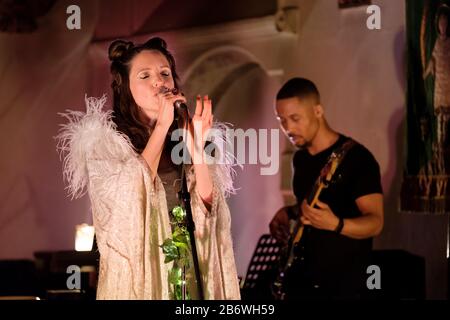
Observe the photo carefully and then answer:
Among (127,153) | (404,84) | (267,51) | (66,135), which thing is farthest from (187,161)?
(404,84)

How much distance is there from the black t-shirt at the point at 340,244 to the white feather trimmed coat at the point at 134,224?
65 centimetres

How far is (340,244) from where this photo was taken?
16.3 feet

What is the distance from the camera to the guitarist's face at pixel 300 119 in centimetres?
513

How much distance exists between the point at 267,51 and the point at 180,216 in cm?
142

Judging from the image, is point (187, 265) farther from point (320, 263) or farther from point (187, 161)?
point (320, 263)

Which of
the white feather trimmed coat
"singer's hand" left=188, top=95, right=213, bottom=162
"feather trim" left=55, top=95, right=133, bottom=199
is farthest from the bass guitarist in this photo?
"feather trim" left=55, top=95, right=133, bottom=199

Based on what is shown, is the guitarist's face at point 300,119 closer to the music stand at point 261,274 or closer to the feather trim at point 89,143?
the music stand at point 261,274

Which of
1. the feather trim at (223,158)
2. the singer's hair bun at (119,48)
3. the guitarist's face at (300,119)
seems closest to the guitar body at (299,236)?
the guitarist's face at (300,119)

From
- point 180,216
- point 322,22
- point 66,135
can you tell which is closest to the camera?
point 180,216

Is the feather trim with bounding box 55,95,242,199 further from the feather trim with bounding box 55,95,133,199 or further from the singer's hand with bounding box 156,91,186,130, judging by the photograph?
the singer's hand with bounding box 156,91,186,130

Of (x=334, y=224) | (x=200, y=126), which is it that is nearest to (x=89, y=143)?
(x=200, y=126)

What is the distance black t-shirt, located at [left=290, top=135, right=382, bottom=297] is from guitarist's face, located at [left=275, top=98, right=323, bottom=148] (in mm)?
157

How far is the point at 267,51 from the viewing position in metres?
5.32
